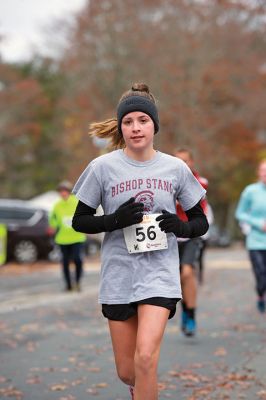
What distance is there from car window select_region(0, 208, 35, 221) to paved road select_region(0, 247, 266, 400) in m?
11.6

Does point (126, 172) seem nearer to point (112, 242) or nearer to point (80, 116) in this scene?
point (112, 242)

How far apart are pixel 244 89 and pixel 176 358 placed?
38785mm

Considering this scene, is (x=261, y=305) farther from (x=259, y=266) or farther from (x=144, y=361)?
(x=144, y=361)

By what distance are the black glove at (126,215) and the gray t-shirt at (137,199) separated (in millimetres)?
96

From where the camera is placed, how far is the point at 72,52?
38.5 meters

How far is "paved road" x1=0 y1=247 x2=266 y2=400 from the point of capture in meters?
7.08

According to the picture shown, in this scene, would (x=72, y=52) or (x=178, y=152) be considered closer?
(x=178, y=152)

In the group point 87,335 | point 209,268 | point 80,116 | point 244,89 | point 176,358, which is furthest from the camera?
point 244,89

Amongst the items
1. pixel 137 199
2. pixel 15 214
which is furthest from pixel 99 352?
pixel 15 214

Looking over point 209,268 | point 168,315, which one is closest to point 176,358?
point 168,315

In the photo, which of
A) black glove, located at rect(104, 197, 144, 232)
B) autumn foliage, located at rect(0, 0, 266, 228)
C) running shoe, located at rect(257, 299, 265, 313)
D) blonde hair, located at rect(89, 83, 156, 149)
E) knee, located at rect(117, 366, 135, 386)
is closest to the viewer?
black glove, located at rect(104, 197, 144, 232)

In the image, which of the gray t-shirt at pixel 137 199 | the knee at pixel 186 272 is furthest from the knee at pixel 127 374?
the knee at pixel 186 272

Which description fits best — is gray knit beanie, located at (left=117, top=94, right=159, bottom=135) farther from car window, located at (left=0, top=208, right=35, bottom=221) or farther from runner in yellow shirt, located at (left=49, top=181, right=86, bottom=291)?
car window, located at (left=0, top=208, right=35, bottom=221)

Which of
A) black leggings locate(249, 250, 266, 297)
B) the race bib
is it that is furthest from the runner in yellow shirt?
the race bib
